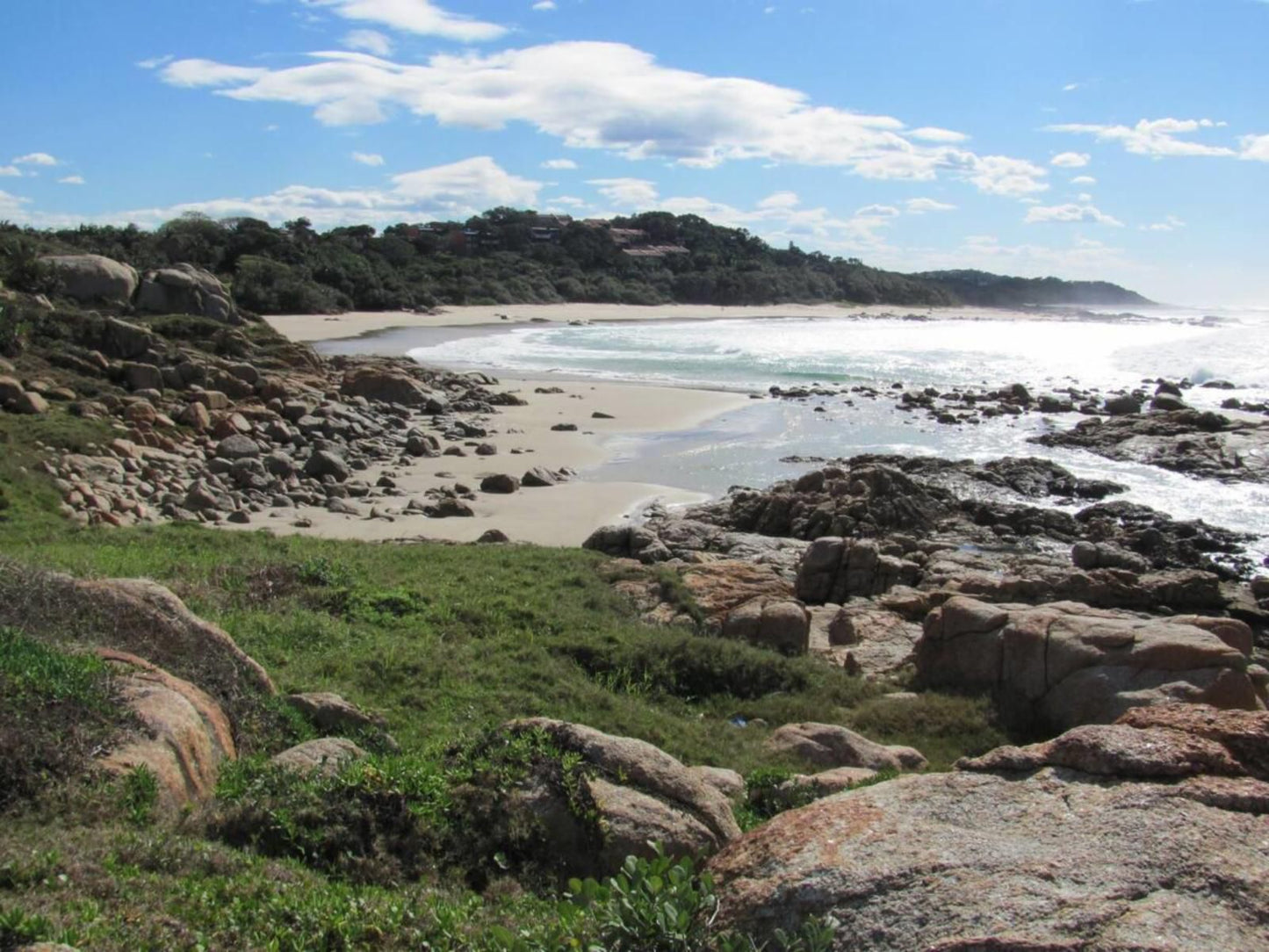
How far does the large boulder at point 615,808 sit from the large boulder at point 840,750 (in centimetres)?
278

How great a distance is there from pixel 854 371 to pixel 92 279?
114 ft

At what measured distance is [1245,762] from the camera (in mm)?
5113

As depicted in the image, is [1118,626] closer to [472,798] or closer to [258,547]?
[472,798]

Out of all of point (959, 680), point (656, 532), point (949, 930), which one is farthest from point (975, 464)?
point (949, 930)

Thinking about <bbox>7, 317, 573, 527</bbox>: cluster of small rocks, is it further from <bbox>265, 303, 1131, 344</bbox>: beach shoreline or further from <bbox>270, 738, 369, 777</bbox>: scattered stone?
<bbox>265, 303, 1131, 344</bbox>: beach shoreline

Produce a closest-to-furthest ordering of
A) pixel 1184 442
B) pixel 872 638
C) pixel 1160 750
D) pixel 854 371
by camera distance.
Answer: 1. pixel 1160 750
2. pixel 872 638
3. pixel 1184 442
4. pixel 854 371

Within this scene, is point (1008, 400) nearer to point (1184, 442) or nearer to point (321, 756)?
point (1184, 442)

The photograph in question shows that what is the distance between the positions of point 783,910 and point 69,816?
11.1 ft

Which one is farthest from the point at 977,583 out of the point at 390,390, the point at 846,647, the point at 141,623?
the point at 390,390

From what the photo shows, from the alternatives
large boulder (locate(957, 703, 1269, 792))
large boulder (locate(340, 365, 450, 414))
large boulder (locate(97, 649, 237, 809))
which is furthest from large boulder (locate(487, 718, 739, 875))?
large boulder (locate(340, 365, 450, 414))

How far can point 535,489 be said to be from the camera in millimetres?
22922

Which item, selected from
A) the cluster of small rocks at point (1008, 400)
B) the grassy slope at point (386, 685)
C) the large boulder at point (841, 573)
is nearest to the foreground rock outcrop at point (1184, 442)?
the cluster of small rocks at point (1008, 400)

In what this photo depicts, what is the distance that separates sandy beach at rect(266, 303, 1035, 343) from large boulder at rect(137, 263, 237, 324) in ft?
65.2

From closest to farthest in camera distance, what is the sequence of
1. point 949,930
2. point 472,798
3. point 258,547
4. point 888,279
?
point 949,930 → point 472,798 → point 258,547 → point 888,279
